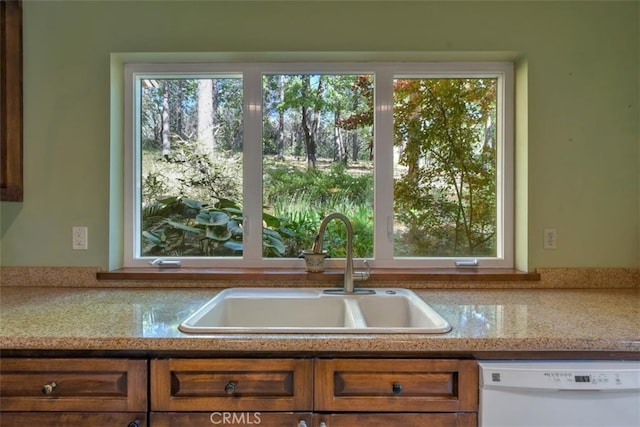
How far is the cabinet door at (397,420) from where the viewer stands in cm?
99

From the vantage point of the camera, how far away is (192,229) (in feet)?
5.79

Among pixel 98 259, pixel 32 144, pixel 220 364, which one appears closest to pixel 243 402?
pixel 220 364

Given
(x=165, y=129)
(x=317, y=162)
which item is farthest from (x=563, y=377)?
(x=165, y=129)

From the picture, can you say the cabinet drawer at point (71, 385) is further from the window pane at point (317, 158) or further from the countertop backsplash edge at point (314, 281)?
the window pane at point (317, 158)

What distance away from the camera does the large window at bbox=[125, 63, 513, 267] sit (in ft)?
5.65

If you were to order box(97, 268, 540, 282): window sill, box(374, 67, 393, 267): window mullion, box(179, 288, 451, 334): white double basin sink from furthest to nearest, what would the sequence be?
box(374, 67, 393, 267): window mullion → box(97, 268, 540, 282): window sill → box(179, 288, 451, 334): white double basin sink

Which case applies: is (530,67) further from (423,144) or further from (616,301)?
(616,301)

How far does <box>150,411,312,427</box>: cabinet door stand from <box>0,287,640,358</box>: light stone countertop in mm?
180

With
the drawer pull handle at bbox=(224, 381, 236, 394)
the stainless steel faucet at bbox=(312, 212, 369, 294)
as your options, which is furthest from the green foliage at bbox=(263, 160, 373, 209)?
the drawer pull handle at bbox=(224, 381, 236, 394)

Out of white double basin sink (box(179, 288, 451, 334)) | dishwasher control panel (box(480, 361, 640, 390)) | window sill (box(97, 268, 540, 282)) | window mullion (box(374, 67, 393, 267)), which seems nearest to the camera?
dishwasher control panel (box(480, 361, 640, 390))

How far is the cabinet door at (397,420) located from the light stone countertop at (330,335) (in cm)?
18

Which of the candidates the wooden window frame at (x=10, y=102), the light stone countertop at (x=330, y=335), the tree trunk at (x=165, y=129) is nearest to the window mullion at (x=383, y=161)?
the light stone countertop at (x=330, y=335)

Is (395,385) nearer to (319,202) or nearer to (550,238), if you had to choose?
(319,202)

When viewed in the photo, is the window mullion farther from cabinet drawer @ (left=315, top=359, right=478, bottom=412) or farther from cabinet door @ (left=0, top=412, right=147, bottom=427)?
cabinet door @ (left=0, top=412, right=147, bottom=427)
